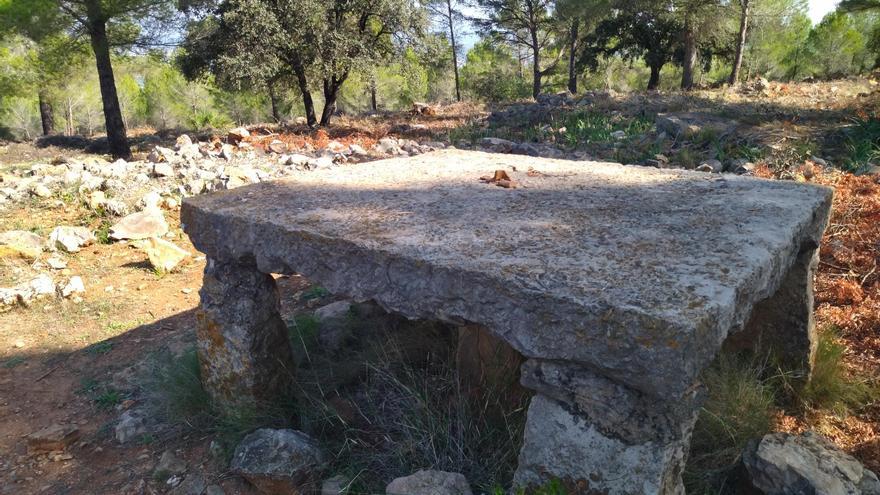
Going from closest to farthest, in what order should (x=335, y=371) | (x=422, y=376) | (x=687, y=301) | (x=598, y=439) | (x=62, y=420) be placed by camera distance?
(x=687, y=301) < (x=598, y=439) < (x=422, y=376) < (x=335, y=371) < (x=62, y=420)

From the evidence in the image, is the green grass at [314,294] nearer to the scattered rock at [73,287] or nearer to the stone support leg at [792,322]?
the scattered rock at [73,287]

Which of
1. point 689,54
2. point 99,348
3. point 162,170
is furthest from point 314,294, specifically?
point 689,54

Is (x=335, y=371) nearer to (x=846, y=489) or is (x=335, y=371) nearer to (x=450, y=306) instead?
(x=450, y=306)

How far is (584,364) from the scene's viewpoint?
1.51 metres

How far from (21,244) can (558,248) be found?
568 centimetres

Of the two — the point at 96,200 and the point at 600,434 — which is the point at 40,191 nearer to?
the point at 96,200

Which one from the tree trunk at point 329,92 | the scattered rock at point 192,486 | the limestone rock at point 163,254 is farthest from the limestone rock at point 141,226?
the tree trunk at point 329,92

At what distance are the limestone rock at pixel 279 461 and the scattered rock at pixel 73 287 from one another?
11.0 feet

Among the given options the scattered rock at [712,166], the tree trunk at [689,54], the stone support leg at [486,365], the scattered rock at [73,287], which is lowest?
the scattered rock at [73,287]

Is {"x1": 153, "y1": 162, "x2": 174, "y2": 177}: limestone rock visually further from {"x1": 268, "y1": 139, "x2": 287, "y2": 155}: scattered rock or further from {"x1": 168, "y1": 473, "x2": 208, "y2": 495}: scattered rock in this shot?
{"x1": 168, "y1": 473, "x2": 208, "y2": 495}: scattered rock

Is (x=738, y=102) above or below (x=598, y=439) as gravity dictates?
above

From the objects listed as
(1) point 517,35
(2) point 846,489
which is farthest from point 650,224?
(1) point 517,35

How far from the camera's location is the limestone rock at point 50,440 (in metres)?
2.85

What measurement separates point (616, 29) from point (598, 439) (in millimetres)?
21794
